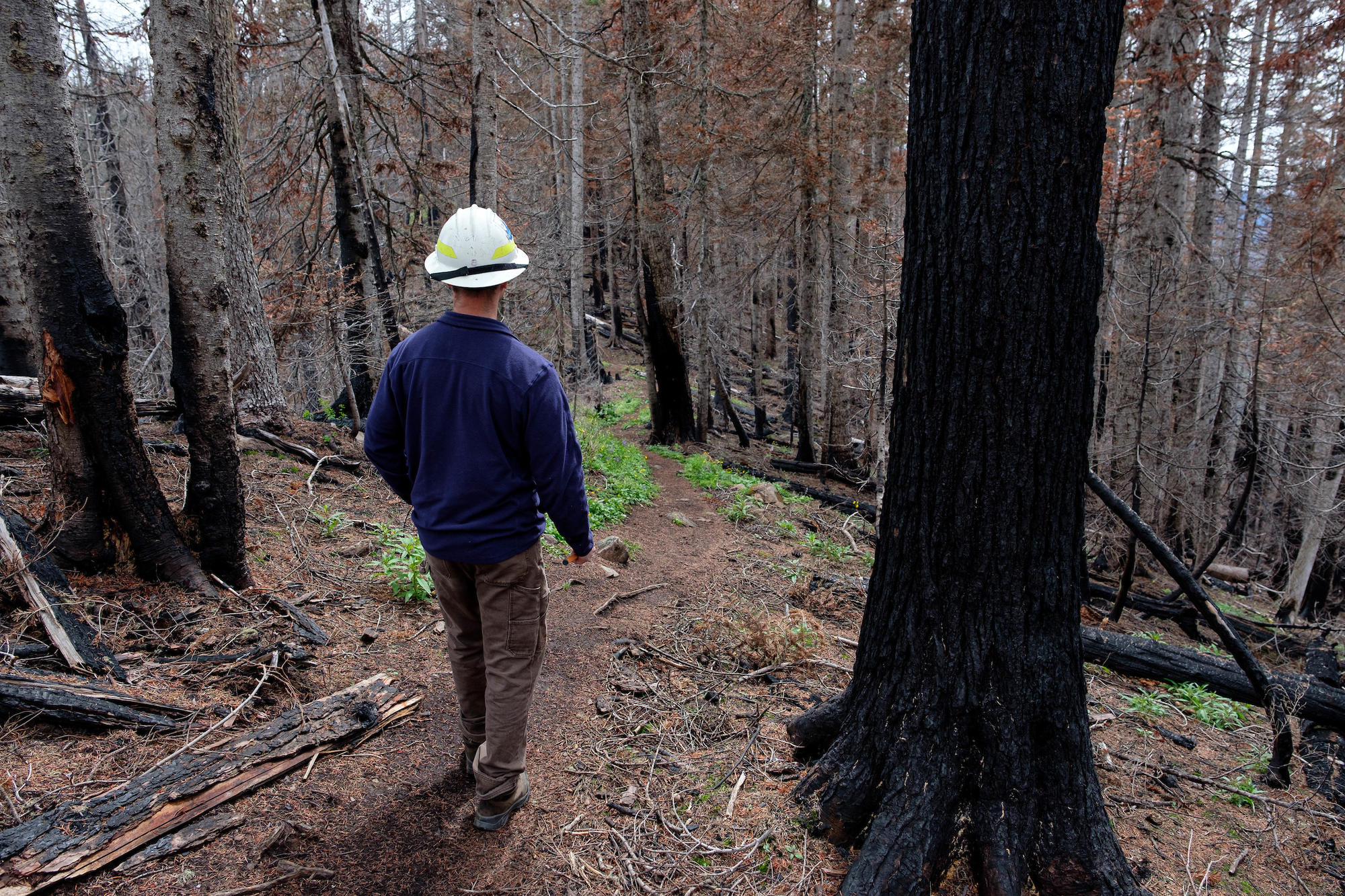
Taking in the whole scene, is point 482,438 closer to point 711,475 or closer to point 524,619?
point 524,619

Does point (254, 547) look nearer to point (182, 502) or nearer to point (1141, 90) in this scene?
point (182, 502)

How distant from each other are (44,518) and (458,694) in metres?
2.74

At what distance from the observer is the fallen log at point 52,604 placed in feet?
10.6

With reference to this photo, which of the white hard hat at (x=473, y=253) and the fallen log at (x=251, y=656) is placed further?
the fallen log at (x=251, y=656)

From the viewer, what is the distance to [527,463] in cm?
275

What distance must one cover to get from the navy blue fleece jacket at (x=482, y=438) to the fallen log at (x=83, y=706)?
5.17ft

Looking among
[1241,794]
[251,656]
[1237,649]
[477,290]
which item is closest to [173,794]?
[251,656]

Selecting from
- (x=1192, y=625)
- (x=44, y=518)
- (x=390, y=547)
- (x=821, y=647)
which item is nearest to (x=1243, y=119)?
(x=1192, y=625)

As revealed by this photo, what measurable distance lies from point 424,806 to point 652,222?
10.4 metres

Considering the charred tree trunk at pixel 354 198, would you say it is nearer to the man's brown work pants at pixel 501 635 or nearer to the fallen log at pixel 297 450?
the fallen log at pixel 297 450

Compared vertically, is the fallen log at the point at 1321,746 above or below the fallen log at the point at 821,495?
above

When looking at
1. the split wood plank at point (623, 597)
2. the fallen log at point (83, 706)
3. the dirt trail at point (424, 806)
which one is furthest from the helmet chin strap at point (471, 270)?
the split wood plank at point (623, 597)

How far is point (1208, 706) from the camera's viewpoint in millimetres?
4844

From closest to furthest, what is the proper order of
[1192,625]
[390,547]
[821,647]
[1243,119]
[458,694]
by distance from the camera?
1. [458,694]
2. [821,647]
3. [390,547]
4. [1192,625]
5. [1243,119]
